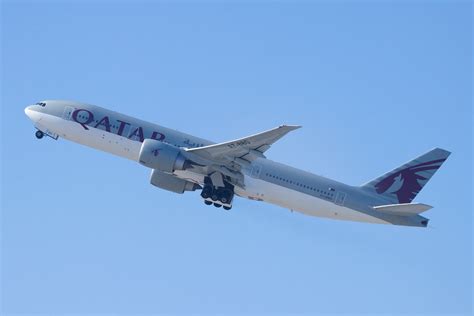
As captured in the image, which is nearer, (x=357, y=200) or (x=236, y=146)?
(x=236, y=146)

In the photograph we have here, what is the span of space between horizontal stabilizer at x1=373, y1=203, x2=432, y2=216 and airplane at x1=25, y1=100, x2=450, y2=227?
0.22ft

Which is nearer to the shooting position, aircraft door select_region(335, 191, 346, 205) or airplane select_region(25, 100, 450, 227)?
airplane select_region(25, 100, 450, 227)

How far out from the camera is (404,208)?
142 ft

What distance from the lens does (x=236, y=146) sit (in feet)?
138

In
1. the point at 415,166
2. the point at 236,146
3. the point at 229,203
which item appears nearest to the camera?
the point at 236,146

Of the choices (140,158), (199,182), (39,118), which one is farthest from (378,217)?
(39,118)

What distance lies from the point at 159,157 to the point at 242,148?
4.61 metres

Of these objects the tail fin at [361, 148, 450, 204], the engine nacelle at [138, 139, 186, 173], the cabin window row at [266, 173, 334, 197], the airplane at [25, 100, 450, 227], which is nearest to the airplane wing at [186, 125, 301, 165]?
the airplane at [25, 100, 450, 227]

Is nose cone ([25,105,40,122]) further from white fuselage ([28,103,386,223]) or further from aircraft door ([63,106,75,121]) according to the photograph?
white fuselage ([28,103,386,223])

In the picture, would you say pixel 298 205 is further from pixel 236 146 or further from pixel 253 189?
pixel 236 146

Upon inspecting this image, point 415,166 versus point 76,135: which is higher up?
point 415,166

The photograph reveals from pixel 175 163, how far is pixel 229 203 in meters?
4.26

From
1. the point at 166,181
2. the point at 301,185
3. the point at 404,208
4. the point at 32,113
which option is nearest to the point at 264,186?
the point at 301,185

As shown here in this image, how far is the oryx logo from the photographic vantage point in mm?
46938
